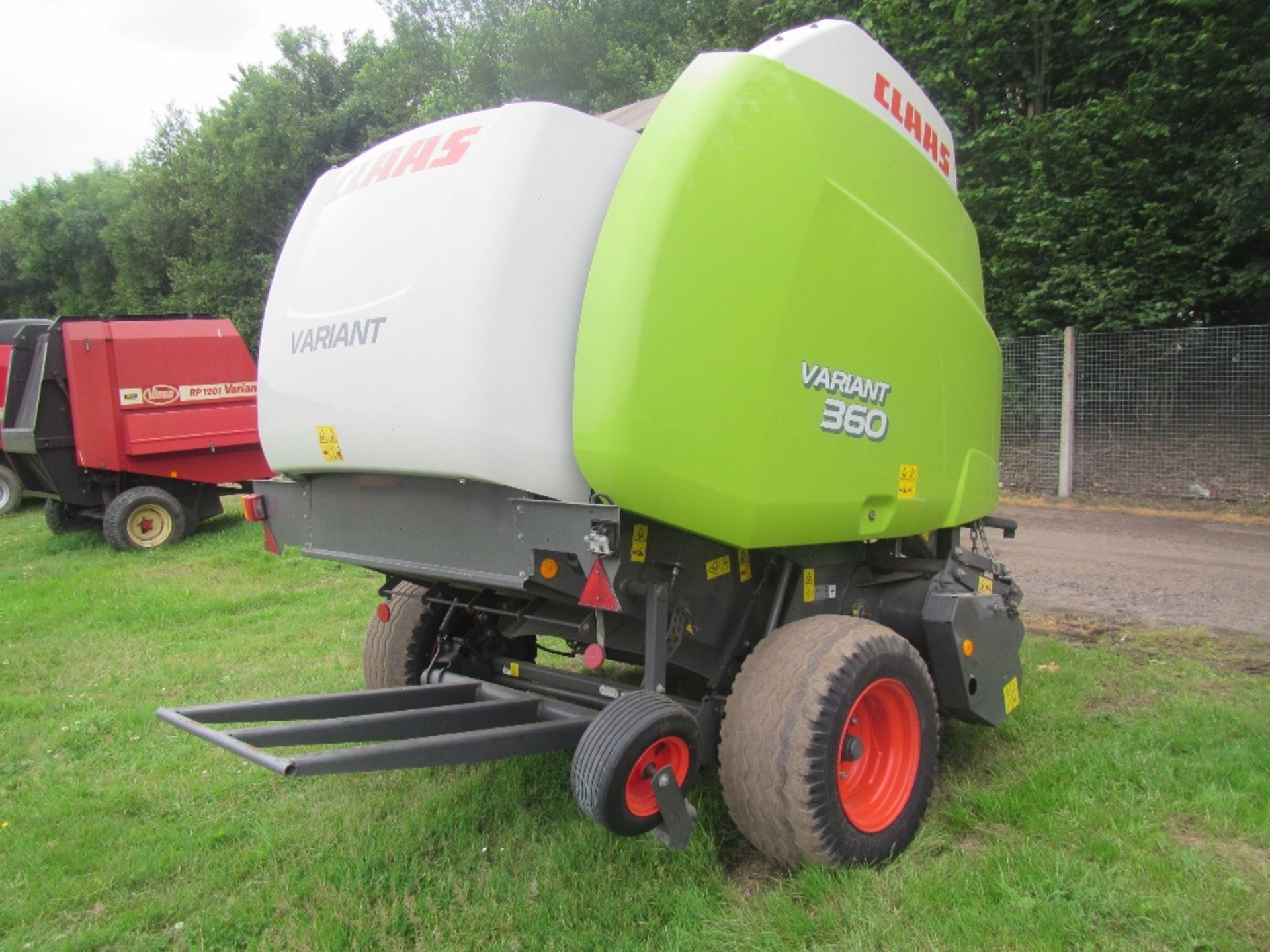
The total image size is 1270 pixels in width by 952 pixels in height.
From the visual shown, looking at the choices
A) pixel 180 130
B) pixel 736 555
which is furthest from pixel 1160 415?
pixel 180 130

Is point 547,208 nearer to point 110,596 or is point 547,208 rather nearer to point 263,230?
point 110,596

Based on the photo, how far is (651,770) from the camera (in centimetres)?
263

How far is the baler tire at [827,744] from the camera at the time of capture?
2.78 metres

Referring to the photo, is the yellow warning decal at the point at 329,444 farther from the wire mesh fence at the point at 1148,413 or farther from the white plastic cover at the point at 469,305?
the wire mesh fence at the point at 1148,413

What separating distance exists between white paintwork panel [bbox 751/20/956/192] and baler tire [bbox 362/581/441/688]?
247 centimetres

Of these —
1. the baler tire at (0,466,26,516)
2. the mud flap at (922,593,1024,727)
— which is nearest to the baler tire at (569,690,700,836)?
the mud flap at (922,593,1024,727)

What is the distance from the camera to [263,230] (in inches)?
862

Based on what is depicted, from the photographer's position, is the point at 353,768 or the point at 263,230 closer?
the point at 353,768

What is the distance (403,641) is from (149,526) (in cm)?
728

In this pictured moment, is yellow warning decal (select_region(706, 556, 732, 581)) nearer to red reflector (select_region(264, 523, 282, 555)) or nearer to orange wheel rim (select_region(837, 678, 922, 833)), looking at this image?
orange wheel rim (select_region(837, 678, 922, 833))

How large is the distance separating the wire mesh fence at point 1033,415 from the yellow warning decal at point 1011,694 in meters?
8.30

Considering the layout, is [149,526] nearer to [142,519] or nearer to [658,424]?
[142,519]

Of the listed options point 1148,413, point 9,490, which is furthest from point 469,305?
point 9,490

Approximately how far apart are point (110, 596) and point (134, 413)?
2.69m
